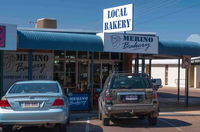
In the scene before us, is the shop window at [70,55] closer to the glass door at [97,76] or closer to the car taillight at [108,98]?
the glass door at [97,76]

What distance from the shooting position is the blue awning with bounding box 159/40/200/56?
20612 millimetres

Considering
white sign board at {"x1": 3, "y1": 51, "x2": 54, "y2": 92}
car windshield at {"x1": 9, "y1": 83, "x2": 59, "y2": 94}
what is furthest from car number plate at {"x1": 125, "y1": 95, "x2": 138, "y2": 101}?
white sign board at {"x1": 3, "y1": 51, "x2": 54, "y2": 92}

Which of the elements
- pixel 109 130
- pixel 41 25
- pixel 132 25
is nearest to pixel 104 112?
pixel 109 130

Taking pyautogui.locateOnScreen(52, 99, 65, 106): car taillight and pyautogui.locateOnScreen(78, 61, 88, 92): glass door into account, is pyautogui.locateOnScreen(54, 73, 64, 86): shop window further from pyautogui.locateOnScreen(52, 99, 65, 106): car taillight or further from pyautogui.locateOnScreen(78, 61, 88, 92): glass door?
pyautogui.locateOnScreen(52, 99, 65, 106): car taillight

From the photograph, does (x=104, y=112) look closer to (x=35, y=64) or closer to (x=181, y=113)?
(x=181, y=113)

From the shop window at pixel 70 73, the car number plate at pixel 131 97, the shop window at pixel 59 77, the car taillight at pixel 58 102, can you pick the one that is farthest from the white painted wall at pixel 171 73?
the car taillight at pixel 58 102

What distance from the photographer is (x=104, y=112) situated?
13508 mm

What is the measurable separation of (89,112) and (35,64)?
5.50 meters

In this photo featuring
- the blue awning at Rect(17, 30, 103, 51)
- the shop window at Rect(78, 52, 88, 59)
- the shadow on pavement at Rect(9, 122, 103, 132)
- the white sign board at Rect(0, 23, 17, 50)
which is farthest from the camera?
the shop window at Rect(78, 52, 88, 59)

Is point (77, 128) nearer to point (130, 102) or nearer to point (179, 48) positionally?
point (130, 102)

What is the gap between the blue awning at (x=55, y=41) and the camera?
16812 mm

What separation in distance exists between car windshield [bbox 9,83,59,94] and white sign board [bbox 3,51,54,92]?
31.6 feet

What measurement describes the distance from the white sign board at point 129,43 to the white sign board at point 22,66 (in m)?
4.87

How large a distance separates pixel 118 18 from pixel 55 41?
5960 millimetres
